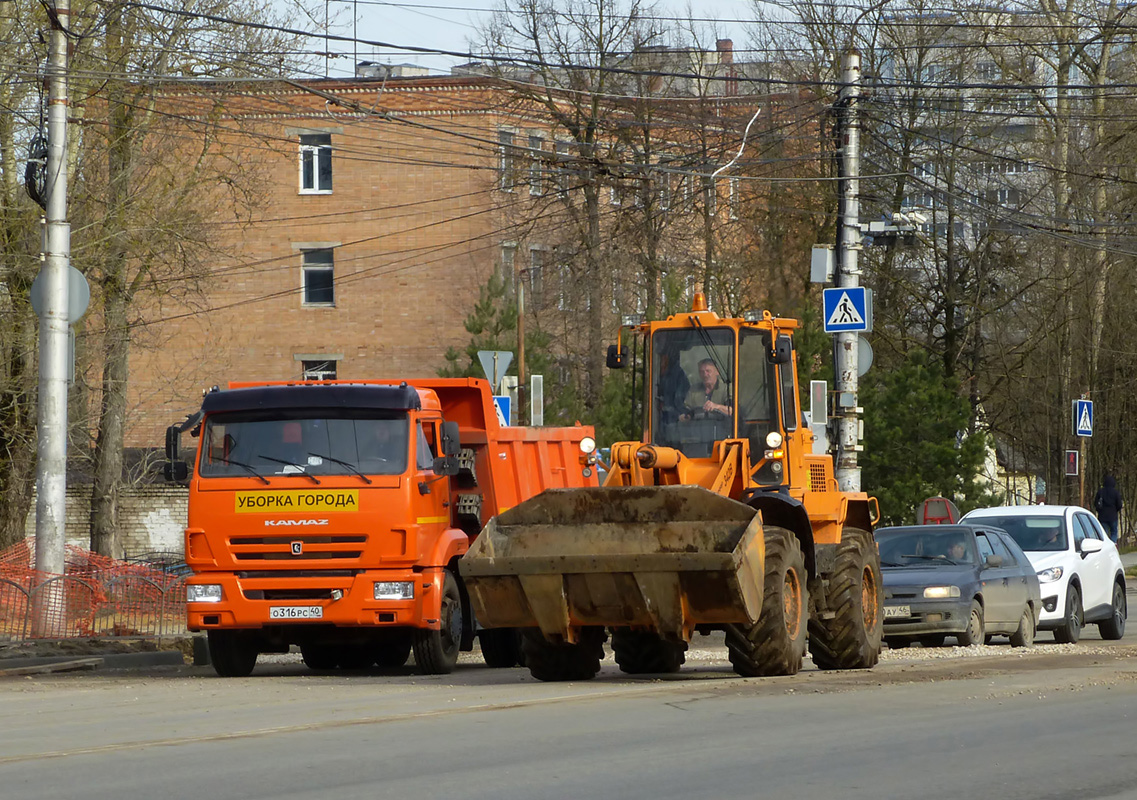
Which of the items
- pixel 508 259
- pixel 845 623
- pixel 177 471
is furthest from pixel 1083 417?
pixel 177 471

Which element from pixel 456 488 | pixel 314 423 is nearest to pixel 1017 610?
pixel 456 488

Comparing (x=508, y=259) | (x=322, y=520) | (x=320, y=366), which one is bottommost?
(x=322, y=520)

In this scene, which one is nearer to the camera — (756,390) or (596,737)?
(596,737)

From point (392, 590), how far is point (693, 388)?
10.5 ft

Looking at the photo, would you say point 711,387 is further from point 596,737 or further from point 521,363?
point 521,363

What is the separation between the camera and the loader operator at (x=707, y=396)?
14828 mm

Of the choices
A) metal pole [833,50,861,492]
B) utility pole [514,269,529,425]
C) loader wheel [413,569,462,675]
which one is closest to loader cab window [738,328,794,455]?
loader wheel [413,569,462,675]

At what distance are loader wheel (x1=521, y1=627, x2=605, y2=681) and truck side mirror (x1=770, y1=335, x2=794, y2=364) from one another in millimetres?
2712

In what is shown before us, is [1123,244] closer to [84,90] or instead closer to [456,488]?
[84,90]

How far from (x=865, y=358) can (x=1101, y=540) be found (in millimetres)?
3897

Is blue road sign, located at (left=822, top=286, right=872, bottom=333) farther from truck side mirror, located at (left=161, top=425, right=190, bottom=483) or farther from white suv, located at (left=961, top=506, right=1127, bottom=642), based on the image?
truck side mirror, located at (left=161, top=425, right=190, bottom=483)

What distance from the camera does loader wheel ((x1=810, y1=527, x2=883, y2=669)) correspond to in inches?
584

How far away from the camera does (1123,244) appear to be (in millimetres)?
45531

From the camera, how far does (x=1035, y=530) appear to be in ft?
72.9
